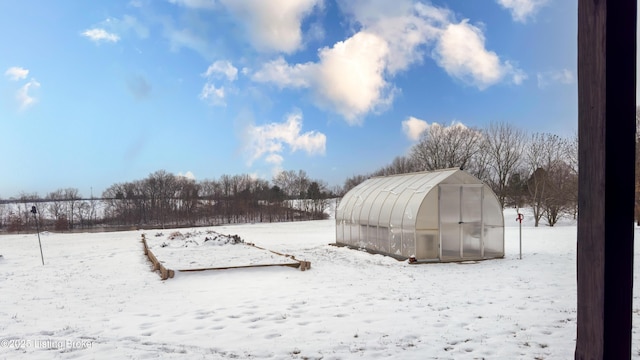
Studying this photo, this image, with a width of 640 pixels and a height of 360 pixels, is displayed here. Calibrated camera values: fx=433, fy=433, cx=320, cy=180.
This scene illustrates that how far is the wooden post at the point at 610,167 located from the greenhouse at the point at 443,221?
11324mm

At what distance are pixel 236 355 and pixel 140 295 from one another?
15.1ft

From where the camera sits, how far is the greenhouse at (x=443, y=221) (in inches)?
526

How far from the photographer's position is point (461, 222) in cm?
1367

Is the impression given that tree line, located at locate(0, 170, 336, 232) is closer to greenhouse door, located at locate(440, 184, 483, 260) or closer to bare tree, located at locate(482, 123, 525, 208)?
bare tree, located at locate(482, 123, 525, 208)

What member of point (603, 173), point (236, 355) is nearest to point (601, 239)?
point (603, 173)

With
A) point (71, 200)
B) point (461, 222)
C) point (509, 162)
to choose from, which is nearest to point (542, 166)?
point (509, 162)

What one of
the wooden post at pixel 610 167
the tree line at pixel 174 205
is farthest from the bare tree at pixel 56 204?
the wooden post at pixel 610 167

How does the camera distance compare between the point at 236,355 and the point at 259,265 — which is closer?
the point at 236,355

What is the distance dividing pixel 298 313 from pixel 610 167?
5.70 m

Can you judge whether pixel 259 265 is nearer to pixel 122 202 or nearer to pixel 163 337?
pixel 163 337

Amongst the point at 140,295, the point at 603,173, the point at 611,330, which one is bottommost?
the point at 140,295

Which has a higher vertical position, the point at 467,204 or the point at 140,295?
the point at 467,204

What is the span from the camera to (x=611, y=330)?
1958 millimetres

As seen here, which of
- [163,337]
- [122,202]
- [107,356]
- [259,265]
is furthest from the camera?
[122,202]
